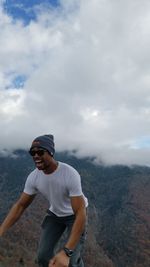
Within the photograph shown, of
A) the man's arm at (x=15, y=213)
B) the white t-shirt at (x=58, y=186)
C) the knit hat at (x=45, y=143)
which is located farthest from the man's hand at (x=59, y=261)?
the knit hat at (x=45, y=143)

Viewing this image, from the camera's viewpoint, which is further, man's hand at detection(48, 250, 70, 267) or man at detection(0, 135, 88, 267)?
man at detection(0, 135, 88, 267)

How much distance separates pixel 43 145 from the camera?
184 inches

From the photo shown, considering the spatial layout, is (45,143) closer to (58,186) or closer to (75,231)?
(58,186)

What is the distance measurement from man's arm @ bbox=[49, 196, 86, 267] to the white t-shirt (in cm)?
13

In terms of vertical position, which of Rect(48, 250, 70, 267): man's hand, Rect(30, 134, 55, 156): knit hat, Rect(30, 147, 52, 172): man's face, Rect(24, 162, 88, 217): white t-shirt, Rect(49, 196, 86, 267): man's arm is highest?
Rect(30, 134, 55, 156): knit hat

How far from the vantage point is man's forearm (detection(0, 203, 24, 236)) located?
4969 millimetres

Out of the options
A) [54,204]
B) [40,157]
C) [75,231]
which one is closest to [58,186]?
[54,204]

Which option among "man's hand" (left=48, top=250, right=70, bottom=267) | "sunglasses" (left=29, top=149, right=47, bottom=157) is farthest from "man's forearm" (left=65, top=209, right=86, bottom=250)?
"sunglasses" (left=29, top=149, right=47, bottom=157)

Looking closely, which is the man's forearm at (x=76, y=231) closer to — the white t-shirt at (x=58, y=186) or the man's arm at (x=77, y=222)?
the man's arm at (x=77, y=222)

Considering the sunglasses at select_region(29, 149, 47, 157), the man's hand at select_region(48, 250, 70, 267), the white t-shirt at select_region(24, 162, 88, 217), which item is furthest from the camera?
the white t-shirt at select_region(24, 162, 88, 217)

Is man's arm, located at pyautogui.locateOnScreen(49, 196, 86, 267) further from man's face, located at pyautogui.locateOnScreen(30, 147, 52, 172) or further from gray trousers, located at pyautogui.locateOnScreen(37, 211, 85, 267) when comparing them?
gray trousers, located at pyautogui.locateOnScreen(37, 211, 85, 267)

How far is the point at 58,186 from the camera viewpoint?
5.02 metres

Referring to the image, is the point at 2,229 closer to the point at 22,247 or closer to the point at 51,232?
the point at 51,232

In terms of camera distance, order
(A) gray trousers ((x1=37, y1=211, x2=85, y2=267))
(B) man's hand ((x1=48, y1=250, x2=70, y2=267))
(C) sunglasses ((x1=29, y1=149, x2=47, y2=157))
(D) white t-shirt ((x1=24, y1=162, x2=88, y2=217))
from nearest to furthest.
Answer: (B) man's hand ((x1=48, y1=250, x2=70, y2=267))
(C) sunglasses ((x1=29, y1=149, x2=47, y2=157))
(D) white t-shirt ((x1=24, y1=162, x2=88, y2=217))
(A) gray trousers ((x1=37, y1=211, x2=85, y2=267))
